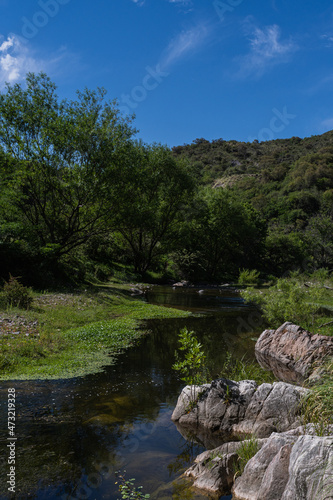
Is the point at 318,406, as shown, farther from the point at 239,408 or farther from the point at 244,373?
the point at 244,373

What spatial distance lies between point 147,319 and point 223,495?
47.7 feet

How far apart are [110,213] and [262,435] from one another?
26.0 metres

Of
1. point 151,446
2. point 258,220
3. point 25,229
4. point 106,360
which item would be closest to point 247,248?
point 258,220

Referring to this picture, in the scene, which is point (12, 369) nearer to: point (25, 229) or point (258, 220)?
point (25, 229)

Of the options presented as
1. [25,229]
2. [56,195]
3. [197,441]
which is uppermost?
[56,195]

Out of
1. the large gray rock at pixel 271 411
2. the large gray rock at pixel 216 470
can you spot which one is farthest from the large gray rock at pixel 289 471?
the large gray rock at pixel 271 411

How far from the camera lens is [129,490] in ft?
16.8

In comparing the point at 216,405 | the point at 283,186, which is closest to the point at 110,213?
the point at 216,405

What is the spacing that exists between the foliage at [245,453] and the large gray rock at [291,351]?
5.38m

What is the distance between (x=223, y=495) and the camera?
5145 millimetres

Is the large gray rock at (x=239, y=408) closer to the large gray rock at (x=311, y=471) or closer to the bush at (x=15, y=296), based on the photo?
the large gray rock at (x=311, y=471)

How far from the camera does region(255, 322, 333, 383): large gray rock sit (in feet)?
37.0

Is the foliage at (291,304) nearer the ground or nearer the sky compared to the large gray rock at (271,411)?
nearer the sky

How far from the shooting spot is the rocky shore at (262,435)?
4.21m
